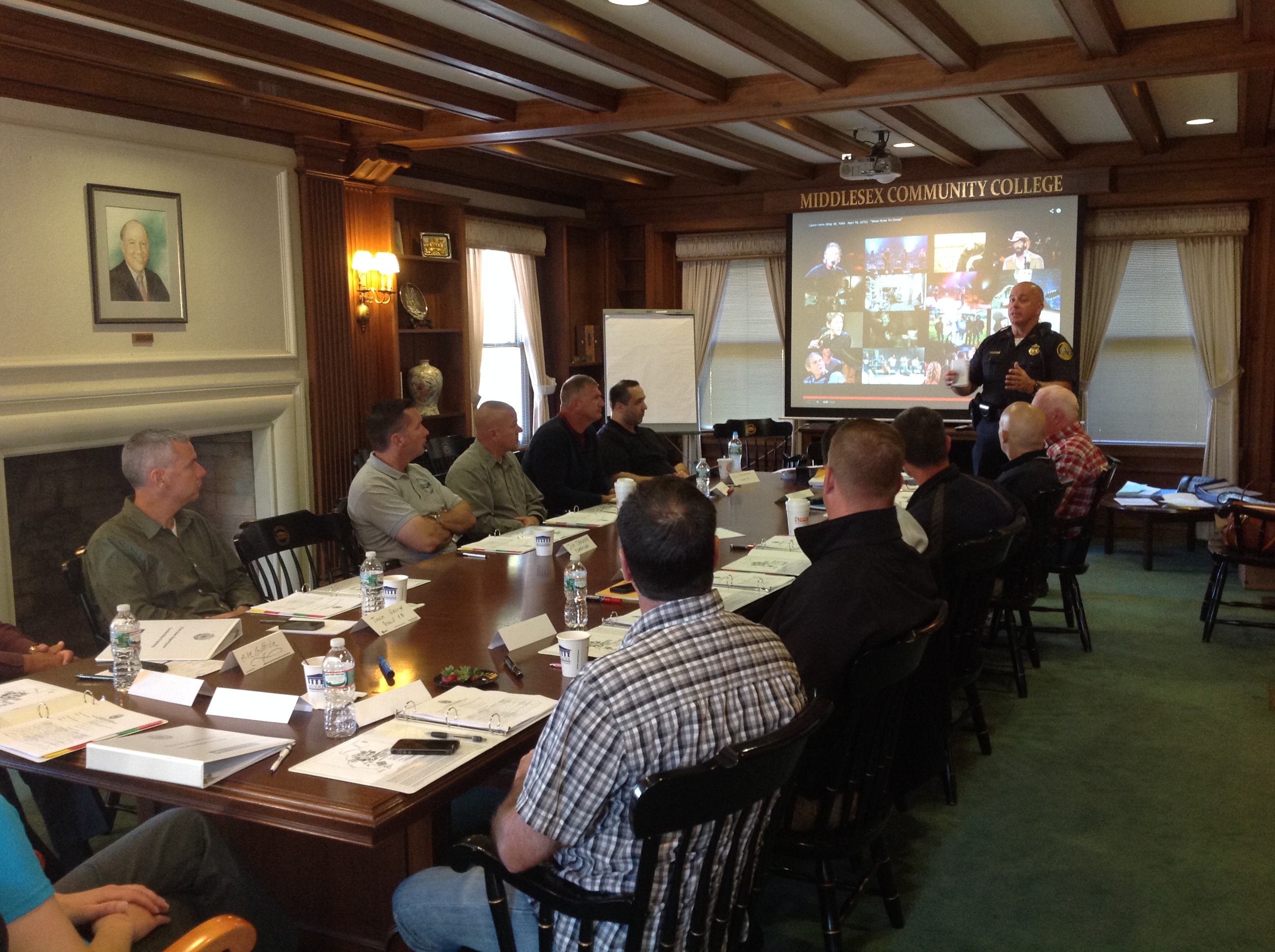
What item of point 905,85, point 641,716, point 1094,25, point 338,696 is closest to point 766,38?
point 905,85

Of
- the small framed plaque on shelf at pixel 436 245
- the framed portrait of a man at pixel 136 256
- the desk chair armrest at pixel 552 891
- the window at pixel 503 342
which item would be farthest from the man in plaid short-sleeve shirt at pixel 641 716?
the window at pixel 503 342

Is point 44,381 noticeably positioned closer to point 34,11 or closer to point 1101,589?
point 34,11

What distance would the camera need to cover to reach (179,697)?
229 centimetres

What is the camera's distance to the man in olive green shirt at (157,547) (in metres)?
3.15

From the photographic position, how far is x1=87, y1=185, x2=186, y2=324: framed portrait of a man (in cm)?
480

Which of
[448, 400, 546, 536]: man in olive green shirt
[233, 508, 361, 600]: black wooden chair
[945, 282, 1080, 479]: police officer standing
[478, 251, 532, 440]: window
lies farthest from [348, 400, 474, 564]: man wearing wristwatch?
[478, 251, 532, 440]: window

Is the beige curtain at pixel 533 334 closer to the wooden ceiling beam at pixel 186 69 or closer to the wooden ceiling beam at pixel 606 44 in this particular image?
the wooden ceiling beam at pixel 186 69

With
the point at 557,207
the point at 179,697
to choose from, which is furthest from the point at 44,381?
the point at 557,207

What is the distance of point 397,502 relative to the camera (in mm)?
4133

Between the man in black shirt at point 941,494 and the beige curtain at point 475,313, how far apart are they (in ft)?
14.6

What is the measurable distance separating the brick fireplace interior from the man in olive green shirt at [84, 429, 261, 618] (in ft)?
5.75

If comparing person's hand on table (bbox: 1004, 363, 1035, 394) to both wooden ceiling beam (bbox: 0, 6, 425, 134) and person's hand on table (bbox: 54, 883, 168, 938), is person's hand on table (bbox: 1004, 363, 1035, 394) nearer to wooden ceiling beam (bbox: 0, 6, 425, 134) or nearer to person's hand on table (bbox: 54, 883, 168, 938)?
wooden ceiling beam (bbox: 0, 6, 425, 134)

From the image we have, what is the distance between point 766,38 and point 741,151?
2.91 m

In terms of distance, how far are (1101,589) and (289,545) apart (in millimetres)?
4816
